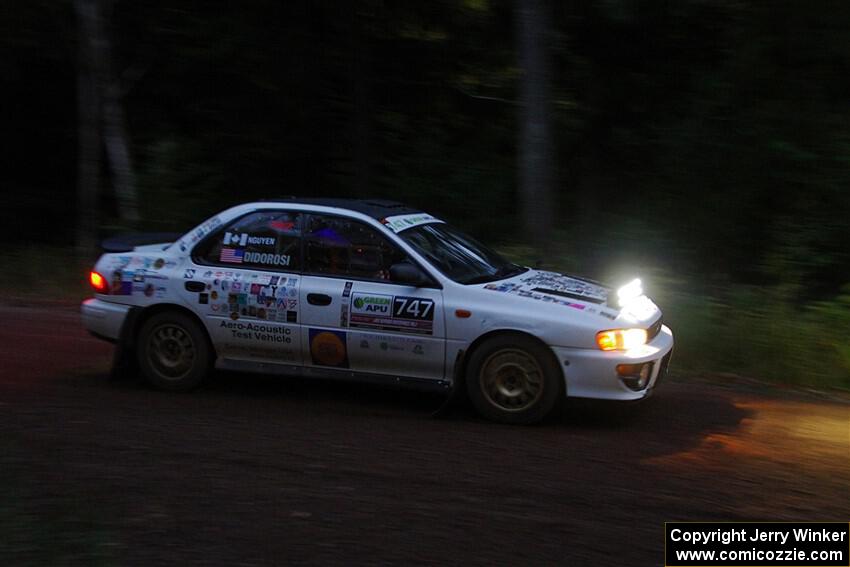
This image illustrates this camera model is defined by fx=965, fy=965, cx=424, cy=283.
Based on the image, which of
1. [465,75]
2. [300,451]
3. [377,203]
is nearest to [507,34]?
[465,75]

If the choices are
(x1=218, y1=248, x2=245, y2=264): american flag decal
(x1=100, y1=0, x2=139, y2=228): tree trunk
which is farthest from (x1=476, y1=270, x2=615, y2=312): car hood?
(x1=100, y1=0, x2=139, y2=228): tree trunk

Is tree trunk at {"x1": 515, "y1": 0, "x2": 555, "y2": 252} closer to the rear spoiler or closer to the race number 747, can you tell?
the rear spoiler

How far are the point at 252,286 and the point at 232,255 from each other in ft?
1.29

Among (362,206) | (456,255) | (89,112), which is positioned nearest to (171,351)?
(362,206)

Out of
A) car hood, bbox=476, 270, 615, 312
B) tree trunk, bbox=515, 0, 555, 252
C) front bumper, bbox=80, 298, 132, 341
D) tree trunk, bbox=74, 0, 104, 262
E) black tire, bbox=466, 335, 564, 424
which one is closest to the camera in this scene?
black tire, bbox=466, 335, 564, 424

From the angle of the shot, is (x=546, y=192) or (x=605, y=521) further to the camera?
(x=546, y=192)

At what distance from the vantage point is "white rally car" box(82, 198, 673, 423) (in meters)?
7.25

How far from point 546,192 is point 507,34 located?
575cm

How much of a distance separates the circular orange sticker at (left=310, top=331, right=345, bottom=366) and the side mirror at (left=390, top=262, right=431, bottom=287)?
27.6 inches

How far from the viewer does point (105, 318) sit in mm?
8406

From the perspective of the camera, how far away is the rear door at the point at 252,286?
25.8 ft

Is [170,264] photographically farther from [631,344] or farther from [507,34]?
[507,34]

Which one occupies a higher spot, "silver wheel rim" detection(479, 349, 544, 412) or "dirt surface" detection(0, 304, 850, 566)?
"silver wheel rim" detection(479, 349, 544, 412)

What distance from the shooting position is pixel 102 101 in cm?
→ 1712
